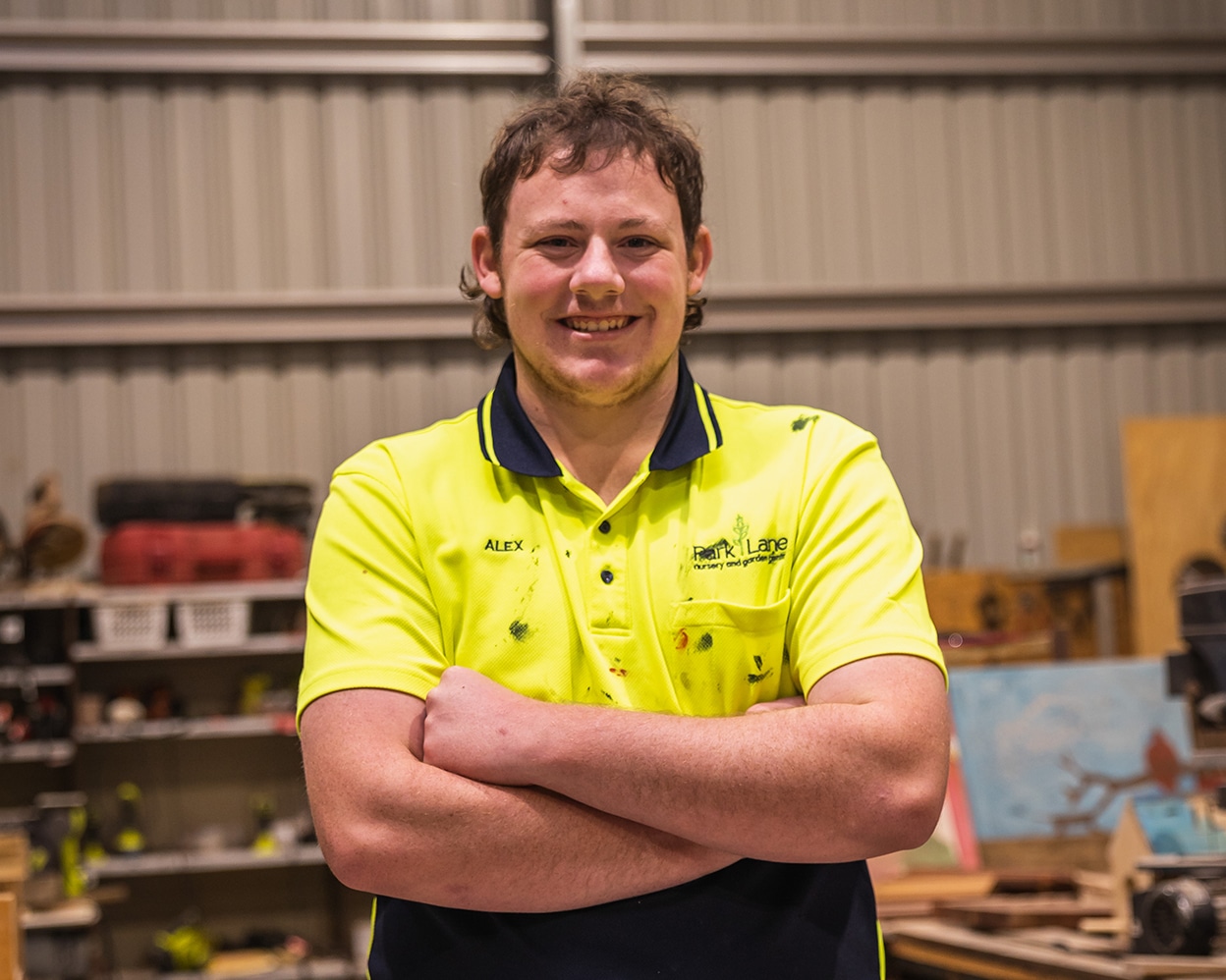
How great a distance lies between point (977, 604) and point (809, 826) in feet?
17.1

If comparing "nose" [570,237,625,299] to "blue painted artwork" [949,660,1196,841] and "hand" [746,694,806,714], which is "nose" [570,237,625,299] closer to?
"hand" [746,694,806,714]

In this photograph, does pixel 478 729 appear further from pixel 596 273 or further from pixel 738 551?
pixel 596 273

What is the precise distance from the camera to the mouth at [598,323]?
160cm

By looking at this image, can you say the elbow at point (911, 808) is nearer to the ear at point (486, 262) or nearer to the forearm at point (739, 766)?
the forearm at point (739, 766)

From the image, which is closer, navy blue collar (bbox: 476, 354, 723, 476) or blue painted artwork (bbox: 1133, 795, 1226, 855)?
navy blue collar (bbox: 476, 354, 723, 476)

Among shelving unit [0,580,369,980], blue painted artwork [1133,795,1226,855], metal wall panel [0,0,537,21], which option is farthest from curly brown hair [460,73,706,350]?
metal wall panel [0,0,537,21]

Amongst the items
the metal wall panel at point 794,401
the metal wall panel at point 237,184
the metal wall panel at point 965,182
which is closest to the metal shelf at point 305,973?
the metal wall panel at point 794,401

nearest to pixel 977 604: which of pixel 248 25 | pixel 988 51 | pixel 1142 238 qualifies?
pixel 1142 238

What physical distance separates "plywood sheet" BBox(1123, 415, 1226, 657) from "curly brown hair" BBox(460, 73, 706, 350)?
221 inches

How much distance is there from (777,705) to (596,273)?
56 cm

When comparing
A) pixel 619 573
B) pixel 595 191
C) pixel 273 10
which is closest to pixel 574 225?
pixel 595 191

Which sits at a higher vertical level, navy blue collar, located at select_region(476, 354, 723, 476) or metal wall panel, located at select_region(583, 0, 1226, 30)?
metal wall panel, located at select_region(583, 0, 1226, 30)

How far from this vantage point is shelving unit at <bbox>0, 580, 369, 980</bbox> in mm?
5902

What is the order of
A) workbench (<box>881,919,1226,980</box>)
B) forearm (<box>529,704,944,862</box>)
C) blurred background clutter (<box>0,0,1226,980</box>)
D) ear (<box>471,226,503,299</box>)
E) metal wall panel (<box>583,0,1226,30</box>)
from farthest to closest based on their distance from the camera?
metal wall panel (<box>583,0,1226,30</box>) → blurred background clutter (<box>0,0,1226,980</box>) → workbench (<box>881,919,1226,980</box>) → ear (<box>471,226,503,299</box>) → forearm (<box>529,704,944,862</box>)
